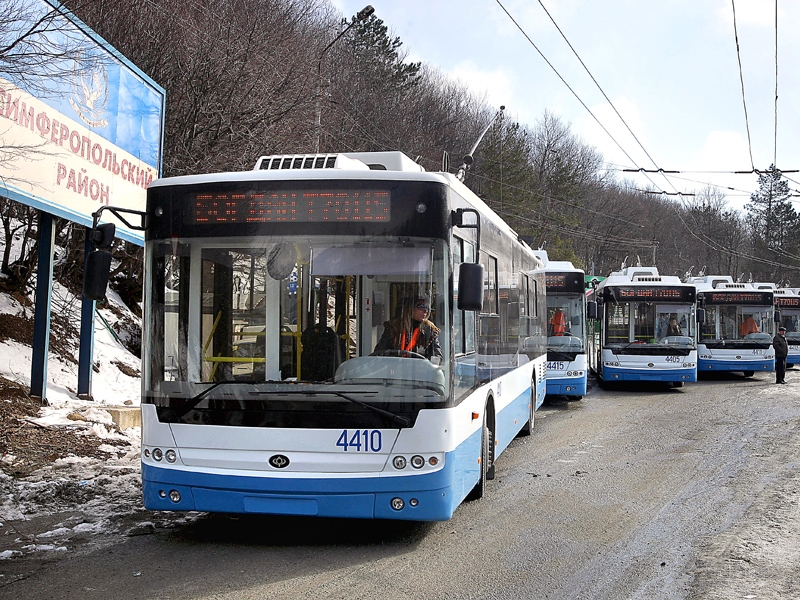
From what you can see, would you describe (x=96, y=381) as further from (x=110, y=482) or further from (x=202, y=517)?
(x=202, y=517)

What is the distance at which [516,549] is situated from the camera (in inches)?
257

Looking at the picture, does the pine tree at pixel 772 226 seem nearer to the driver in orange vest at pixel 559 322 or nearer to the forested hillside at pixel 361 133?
the forested hillside at pixel 361 133

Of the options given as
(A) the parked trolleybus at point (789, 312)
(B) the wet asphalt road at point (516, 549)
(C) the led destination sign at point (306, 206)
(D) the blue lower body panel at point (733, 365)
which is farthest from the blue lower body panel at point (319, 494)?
(A) the parked trolleybus at point (789, 312)

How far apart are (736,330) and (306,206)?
69.9 ft

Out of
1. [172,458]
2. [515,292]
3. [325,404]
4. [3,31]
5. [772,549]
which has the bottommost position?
[772,549]

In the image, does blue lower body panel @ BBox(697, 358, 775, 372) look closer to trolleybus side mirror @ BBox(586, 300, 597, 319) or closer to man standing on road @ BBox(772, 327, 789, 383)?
man standing on road @ BBox(772, 327, 789, 383)

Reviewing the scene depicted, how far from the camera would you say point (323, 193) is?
21.3ft

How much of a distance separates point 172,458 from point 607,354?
16287 millimetres

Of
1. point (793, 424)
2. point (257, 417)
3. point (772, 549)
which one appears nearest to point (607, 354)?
point (793, 424)

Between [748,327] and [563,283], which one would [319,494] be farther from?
[748,327]

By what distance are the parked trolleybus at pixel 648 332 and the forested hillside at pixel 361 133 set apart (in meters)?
5.43

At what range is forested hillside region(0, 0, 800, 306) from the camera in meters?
17.9

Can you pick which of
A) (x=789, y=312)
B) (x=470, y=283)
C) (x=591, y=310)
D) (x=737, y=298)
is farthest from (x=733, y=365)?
(x=470, y=283)

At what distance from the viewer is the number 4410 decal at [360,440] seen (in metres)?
6.21
